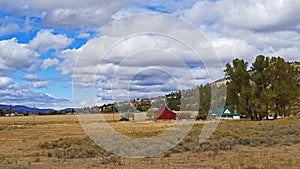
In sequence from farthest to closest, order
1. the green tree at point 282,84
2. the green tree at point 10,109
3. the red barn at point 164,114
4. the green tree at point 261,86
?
the green tree at point 10,109 → the red barn at point 164,114 → the green tree at point 282,84 → the green tree at point 261,86

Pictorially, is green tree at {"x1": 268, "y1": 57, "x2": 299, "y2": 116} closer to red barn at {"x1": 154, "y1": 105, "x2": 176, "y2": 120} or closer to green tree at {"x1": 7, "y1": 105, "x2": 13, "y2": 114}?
red barn at {"x1": 154, "y1": 105, "x2": 176, "y2": 120}

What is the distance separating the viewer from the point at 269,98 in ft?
222

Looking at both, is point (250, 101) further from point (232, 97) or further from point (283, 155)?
point (283, 155)

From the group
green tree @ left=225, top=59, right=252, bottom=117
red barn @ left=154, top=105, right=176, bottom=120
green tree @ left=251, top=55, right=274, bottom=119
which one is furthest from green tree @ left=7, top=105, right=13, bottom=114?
green tree @ left=251, top=55, right=274, bottom=119

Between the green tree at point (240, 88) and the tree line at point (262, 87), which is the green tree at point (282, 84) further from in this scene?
the green tree at point (240, 88)

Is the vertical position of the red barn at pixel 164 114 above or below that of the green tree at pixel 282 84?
below

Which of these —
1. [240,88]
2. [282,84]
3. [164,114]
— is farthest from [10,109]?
[282,84]

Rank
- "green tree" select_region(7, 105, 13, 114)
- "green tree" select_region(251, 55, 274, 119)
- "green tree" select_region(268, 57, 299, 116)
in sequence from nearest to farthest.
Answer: "green tree" select_region(251, 55, 274, 119) → "green tree" select_region(268, 57, 299, 116) → "green tree" select_region(7, 105, 13, 114)

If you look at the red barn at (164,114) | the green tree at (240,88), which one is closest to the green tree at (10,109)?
the red barn at (164,114)

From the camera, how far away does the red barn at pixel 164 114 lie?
92.7 metres

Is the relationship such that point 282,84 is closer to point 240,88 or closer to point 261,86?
point 261,86

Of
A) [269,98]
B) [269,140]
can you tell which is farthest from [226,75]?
[269,140]

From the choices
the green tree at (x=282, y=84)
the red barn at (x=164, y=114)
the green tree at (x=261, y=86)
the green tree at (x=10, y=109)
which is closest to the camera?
the green tree at (x=261, y=86)

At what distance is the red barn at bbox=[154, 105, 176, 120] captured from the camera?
92681 mm
